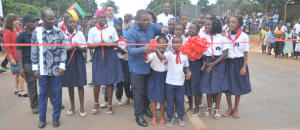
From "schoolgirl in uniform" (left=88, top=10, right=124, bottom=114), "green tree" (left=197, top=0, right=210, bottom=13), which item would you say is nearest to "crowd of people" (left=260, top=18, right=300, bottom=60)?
"schoolgirl in uniform" (left=88, top=10, right=124, bottom=114)

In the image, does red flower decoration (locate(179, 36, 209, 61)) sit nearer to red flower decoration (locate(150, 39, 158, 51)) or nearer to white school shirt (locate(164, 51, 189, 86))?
white school shirt (locate(164, 51, 189, 86))

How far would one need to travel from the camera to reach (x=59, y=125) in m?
4.18

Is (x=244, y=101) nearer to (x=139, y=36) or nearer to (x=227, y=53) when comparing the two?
(x=227, y=53)

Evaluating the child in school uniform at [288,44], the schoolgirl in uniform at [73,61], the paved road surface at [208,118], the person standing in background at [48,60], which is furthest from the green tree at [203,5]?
the person standing in background at [48,60]

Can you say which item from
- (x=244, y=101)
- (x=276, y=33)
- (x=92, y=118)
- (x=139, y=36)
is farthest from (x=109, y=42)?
(x=276, y=33)

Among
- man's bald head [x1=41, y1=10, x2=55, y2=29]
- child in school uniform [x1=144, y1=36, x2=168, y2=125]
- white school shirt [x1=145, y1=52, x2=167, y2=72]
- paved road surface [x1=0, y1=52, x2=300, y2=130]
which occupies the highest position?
man's bald head [x1=41, y1=10, x2=55, y2=29]

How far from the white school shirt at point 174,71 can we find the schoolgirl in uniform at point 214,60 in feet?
1.89

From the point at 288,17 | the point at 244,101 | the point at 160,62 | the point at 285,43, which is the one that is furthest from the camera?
the point at 288,17

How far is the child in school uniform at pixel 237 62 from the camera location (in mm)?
4348

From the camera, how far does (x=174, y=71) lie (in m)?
4.04

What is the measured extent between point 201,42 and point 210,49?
57 cm

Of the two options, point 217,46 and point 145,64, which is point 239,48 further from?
point 145,64

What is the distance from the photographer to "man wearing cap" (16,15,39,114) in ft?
15.0

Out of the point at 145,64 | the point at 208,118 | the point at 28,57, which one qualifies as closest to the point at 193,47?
the point at 145,64
